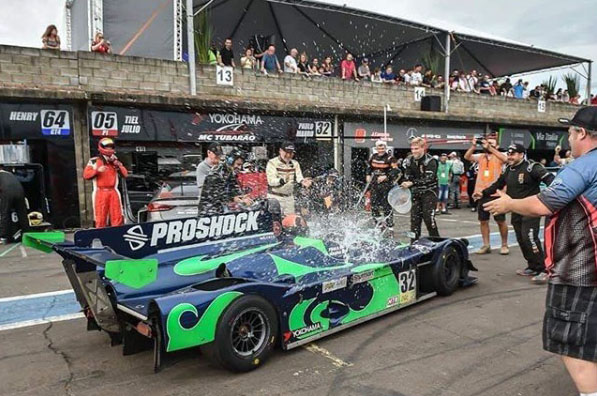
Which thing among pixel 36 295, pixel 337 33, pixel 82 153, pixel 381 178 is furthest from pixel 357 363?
pixel 337 33

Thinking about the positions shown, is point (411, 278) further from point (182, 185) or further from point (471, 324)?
point (182, 185)

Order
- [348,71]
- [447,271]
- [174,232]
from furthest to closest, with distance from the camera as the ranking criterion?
[348,71] → [447,271] → [174,232]

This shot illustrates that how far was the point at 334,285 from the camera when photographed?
11.7 ft

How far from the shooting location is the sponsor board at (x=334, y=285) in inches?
138

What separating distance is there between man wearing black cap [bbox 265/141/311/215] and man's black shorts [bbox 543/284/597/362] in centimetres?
399

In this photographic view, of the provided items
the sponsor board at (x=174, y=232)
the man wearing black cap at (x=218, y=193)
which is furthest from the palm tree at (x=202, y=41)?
the sponsor board at (x=174, y=232)

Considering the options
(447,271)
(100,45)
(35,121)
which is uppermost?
(100,45)

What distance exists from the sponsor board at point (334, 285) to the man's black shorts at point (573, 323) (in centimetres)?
158

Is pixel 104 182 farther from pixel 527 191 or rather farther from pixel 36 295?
pixel 527 191

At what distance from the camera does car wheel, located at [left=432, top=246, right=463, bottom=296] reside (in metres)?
4.63

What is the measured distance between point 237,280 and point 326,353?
852 mm

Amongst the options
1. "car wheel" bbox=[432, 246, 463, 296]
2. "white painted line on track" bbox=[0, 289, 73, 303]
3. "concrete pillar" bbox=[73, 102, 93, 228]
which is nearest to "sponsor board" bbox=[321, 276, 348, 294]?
"car wheel" bbox=[432, 246, 463, 296]

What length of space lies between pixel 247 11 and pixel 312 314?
1467 cm

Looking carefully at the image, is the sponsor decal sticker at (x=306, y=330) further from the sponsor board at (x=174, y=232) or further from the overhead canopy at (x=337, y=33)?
the overhead canopy at (x=337, y=33)
